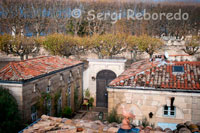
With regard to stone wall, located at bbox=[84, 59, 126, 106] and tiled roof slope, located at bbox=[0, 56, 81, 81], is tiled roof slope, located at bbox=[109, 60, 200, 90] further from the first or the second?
stone wall, located at bbox=[84, 59, 126, 106]

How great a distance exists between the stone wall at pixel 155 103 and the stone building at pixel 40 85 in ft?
14.9

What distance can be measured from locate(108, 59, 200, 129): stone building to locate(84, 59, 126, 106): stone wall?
7.73m

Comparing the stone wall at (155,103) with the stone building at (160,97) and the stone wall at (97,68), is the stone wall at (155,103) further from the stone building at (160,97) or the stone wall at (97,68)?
the stone wall at (97,68)

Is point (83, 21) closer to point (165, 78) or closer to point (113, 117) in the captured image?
point (165, 78)

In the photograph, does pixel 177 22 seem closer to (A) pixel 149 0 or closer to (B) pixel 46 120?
(A) pixel 149 0

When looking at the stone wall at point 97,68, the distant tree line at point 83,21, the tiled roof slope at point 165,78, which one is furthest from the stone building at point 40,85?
the distant tree line at point 83,21

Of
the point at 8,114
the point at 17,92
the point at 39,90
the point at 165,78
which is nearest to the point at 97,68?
the point at 39,90

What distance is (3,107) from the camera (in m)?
10.9

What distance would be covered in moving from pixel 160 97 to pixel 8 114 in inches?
327

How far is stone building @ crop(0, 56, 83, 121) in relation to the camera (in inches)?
472

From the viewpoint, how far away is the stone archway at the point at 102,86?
72.0 ft

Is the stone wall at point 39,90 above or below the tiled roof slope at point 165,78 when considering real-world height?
below

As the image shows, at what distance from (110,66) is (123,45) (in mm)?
8204

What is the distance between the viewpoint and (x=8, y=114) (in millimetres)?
10852
